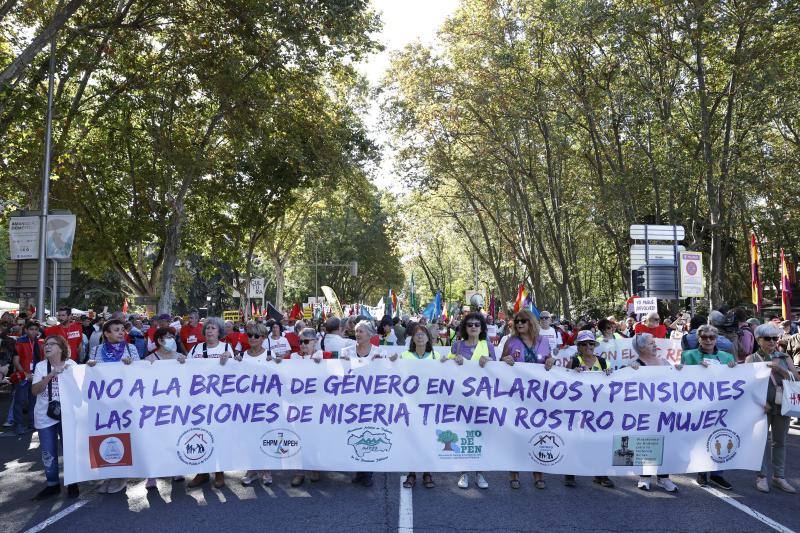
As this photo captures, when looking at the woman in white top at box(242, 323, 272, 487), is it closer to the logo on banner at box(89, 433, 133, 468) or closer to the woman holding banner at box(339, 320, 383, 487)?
the woman holding banner at box(339, 320, 383, 487)

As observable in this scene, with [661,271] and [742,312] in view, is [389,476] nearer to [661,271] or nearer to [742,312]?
[742,312]

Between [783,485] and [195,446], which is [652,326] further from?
[195,446]

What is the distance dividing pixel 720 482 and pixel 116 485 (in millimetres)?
5612

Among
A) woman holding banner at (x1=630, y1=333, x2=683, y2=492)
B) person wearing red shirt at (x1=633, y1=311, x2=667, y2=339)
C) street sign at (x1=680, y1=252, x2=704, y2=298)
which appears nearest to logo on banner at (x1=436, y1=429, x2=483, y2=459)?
woman holding banner at (x1=630, y1=333, x2=683, y2=492)

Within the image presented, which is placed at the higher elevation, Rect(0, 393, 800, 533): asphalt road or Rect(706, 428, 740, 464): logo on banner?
Rect(706, 428, 740, 464): logo on banner

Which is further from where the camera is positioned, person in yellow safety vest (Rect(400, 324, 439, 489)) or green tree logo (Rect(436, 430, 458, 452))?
person in yellow safety vest (Rect(400, 324, 439, 489))

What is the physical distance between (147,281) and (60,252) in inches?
391

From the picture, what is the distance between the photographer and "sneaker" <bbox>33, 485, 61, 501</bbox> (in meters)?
6.93

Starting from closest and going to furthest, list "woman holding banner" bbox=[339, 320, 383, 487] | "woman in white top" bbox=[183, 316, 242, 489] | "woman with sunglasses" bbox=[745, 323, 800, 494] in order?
"woman with sunglasses" bbox=[745, 323, 800, 494] → "woman holding banner" bbox=[339, 320, 383, 487] → "woman in white top" bbox=[183, 316, 242, 489]

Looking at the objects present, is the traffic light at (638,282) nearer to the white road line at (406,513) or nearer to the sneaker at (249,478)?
the white road line at (406,513)

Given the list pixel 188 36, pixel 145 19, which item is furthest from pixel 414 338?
pixel 188 36

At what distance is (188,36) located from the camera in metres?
18.2

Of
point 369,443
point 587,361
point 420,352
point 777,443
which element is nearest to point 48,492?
point 369,443

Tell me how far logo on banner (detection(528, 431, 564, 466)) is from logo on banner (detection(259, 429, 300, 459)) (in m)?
2.12
